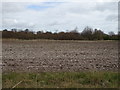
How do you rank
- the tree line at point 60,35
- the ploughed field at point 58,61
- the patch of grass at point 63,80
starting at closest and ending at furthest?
1. the patch of grass at point 63,80
2. the ploughed field at point 58,61
3. the tree line at point 60,35

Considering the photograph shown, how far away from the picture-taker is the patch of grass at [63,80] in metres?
7.77

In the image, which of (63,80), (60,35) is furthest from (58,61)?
(60,35)

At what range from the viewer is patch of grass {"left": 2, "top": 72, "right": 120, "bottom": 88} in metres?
7.77

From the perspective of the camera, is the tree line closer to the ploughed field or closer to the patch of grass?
the ploughed field

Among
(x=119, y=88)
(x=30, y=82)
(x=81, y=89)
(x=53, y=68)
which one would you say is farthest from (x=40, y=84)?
(x=53, y=68)

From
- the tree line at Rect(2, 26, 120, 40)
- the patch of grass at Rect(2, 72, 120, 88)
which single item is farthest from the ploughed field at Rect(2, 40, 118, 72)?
the tree line at Rect(2, 26, 120, 40)

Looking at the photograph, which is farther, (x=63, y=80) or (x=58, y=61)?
(x=58, y=61)

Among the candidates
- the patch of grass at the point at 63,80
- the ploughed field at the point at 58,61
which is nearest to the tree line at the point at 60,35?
the ploughed field at the point at 58,61

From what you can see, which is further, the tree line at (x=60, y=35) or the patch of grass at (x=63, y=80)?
the tree line at (x=60, y=35)

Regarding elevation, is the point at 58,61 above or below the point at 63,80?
above

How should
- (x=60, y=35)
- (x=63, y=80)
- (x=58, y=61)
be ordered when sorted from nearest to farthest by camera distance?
(x=63, y=80) → (x=58, y=61) → (x=60, y=35)

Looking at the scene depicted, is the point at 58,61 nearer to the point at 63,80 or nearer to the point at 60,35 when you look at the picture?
the point at 63,80

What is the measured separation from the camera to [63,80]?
333 inches

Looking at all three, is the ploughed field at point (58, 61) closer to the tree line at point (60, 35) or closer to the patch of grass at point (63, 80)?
the patch of grass at point (63, 80)
